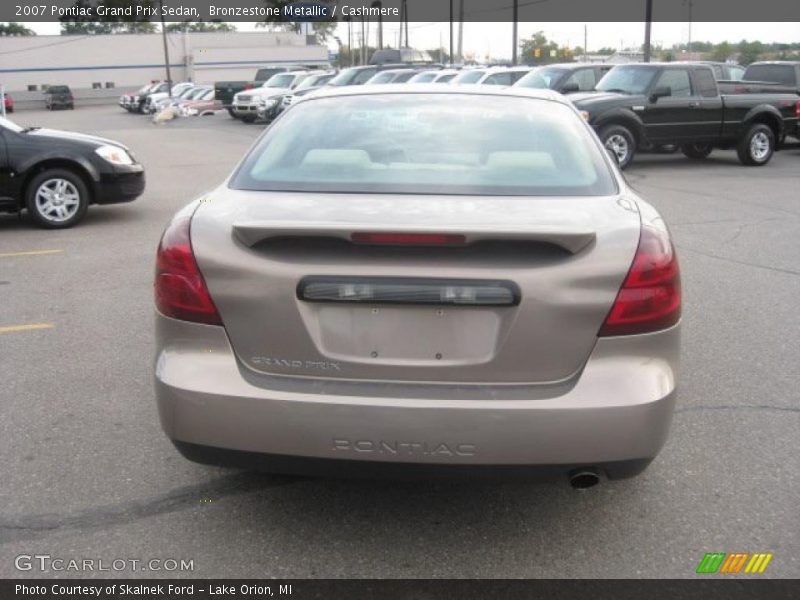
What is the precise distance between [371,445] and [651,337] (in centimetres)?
103

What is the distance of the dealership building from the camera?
250 ft

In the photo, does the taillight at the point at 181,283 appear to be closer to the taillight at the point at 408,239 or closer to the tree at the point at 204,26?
the taillight at the point at 408,239

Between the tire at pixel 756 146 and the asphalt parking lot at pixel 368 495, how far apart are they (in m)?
11.2

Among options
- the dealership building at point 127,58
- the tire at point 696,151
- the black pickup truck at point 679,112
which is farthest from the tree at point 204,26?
the black pickup truck at point 679,112

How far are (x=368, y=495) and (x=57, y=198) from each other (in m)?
7.71

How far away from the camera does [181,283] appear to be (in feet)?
9.92

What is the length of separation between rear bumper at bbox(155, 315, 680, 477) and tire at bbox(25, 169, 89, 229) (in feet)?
25.5

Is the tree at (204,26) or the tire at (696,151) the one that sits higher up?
the tree at (204,26)

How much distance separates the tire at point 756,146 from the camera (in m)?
16.5

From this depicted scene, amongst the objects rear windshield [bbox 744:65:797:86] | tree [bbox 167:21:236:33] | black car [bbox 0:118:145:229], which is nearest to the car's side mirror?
rear windshield [bbox 744:65:797:86]

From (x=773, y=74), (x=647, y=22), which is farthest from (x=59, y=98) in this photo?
(x=773, y=74)

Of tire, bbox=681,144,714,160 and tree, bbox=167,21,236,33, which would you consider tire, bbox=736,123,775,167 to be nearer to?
tire, bbox=681,144,714,160

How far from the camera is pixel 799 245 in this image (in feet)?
29.3

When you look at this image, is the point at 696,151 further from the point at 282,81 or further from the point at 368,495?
the point at 282,81
